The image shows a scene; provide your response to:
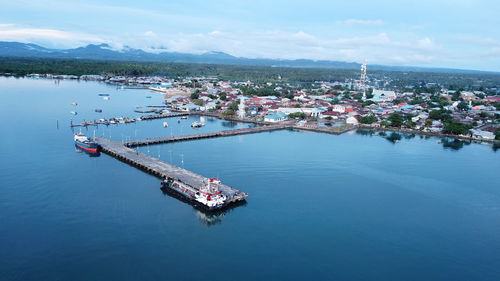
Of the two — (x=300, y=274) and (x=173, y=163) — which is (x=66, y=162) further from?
(x=300, y=274)

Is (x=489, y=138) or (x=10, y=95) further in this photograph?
(x=10, y=95)

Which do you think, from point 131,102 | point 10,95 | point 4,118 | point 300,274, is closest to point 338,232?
point 300,274

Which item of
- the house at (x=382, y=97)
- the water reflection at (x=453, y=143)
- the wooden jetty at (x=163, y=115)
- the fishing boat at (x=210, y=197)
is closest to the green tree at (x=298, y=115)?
the wooden jetty at (x=163, y=115)

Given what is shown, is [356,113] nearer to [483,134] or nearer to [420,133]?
[420,133]

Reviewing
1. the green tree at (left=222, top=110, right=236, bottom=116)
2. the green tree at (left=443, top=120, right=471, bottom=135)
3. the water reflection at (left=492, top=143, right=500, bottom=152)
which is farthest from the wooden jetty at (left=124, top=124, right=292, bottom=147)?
the water reflection at (left=492, top=143, right=500, bottom=152)

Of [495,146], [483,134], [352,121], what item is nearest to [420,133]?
[483,134]

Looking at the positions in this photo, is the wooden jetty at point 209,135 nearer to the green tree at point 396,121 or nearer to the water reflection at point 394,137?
the water reflection at point 394,137

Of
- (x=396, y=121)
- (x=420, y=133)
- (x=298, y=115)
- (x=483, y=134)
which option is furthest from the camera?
(x=298, y=115)
